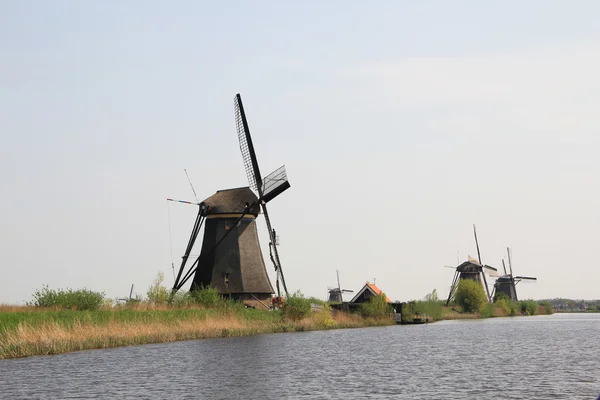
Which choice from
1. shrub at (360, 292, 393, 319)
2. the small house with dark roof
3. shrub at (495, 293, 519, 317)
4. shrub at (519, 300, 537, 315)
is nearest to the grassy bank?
shrub at (360, 292, 393, 319)

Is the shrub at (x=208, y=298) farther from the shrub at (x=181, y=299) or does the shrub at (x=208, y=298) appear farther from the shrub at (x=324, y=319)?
the shrub at (x=324, y=319)

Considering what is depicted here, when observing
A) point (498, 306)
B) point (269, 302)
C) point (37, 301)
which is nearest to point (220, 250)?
point (269, 302)

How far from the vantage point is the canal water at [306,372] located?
2347 cm

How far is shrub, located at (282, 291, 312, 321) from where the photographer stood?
56.3 metres

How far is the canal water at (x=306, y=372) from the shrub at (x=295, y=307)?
482 inches

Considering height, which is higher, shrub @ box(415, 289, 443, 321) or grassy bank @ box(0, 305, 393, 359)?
shrub @ box(415, 289, 443, 321)

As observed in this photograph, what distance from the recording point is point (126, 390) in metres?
23.9

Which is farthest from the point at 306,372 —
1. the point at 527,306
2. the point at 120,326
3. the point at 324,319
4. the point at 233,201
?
the point at 527,306

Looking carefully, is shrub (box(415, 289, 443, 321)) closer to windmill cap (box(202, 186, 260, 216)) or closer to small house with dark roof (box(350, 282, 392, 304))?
small house with dark roof (box(350, 282, 392, 304))

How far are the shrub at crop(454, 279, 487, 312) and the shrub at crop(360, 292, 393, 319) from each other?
90.9 ft

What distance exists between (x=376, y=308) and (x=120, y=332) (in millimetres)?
34445

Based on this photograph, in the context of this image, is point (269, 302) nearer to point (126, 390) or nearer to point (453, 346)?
point (453, 346)

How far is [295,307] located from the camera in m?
56.5

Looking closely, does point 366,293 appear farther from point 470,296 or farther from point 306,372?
point 306,372
